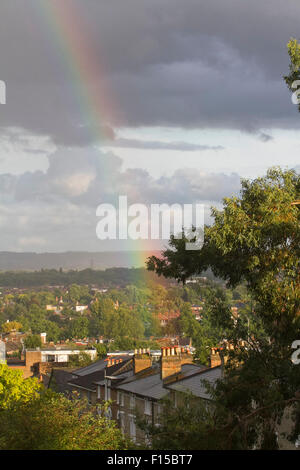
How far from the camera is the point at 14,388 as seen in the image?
42938 millimetres

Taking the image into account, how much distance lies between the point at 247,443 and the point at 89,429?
11344mm

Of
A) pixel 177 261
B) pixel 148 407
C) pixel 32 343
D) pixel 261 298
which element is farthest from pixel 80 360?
pixel 261 298

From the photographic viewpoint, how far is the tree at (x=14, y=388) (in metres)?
41.9

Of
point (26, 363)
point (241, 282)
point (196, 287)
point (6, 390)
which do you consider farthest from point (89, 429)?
point (26, 363)

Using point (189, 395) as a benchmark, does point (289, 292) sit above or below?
above

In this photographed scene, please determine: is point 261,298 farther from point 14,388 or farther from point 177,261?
point 14,388

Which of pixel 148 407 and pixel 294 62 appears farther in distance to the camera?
pixel 148 407

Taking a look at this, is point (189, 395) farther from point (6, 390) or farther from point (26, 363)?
point (26, 363)

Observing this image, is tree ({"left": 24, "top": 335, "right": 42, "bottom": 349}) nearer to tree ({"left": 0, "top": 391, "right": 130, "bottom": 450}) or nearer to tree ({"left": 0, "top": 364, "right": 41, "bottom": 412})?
tree ({"left": 0, "top": 364, "right": 41, "bottom": 412})

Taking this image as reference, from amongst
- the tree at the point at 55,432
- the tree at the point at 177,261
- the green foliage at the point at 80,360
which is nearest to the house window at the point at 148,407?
the tree at the point at 55,432

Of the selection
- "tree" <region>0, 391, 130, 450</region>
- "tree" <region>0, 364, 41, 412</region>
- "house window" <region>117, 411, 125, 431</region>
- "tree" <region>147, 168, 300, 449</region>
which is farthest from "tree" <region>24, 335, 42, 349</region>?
"tree" <region>147, 168, 300, 449</region>

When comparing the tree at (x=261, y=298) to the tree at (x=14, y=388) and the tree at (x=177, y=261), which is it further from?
the tree at (x=14, y=388)

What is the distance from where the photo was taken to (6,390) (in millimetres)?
42969

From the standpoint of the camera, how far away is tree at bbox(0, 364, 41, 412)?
41.9 metres
